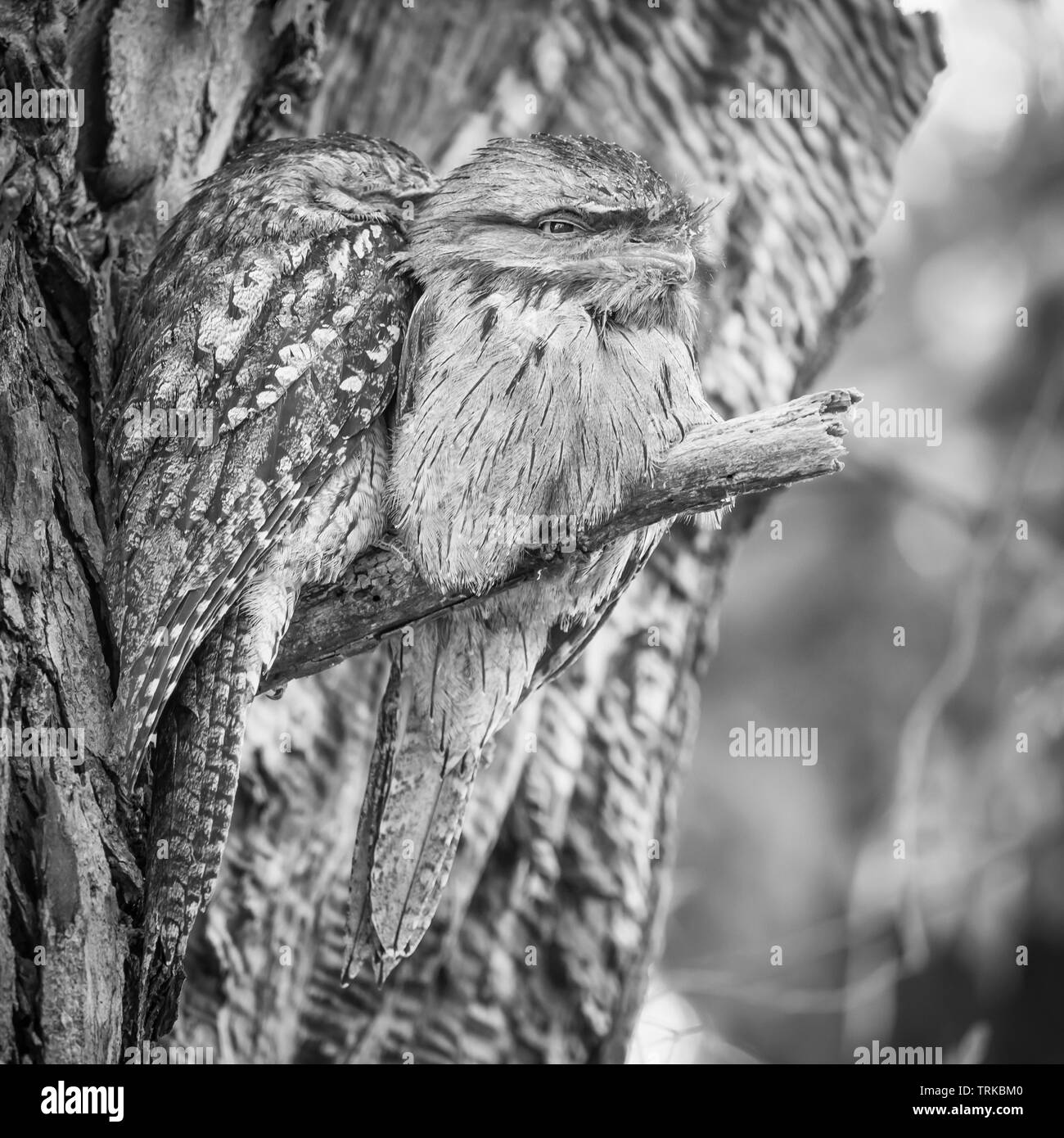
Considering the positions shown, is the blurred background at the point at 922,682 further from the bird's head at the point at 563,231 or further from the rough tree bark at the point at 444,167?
the bird's head at the point at 563,231

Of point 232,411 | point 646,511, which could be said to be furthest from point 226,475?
point 646,511

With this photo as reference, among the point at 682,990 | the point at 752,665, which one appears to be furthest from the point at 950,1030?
the point at 752,665

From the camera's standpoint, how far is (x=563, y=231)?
221cm

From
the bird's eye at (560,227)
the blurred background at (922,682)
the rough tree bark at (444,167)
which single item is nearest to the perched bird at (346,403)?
the bird's eye at (560,227)

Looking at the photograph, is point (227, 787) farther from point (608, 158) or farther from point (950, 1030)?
point (950, 1030)

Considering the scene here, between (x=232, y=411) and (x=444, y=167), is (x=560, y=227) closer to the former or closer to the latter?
(x=232, y=411)

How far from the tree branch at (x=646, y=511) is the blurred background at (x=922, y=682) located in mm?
2235

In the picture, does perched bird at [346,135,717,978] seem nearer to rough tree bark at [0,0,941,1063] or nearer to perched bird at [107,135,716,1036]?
perched bird at [107,135,716,1036]

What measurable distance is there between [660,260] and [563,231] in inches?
6.9

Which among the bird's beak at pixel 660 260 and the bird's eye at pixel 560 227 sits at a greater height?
the bird's eye at pixel 560 227

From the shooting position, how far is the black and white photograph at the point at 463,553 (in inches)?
81.2

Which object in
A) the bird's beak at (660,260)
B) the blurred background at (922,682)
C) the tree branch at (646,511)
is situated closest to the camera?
the tree branch at (646,511)

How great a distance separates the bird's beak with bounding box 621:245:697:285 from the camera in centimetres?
219

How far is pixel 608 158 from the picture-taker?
2227 millimetres
